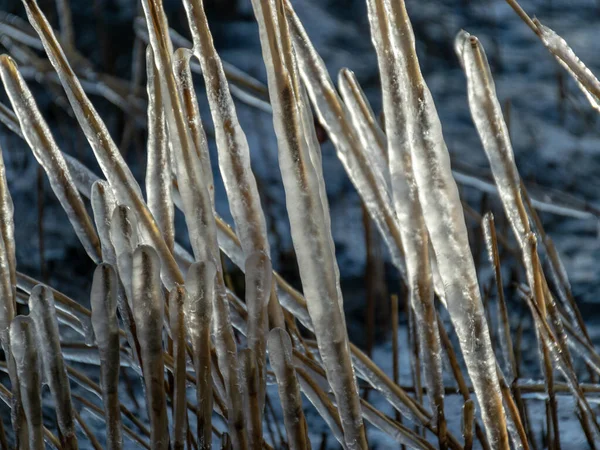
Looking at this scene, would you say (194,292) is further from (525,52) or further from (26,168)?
(525,52)

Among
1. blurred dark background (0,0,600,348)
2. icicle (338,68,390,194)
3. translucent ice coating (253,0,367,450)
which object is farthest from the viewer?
blurred dark background (0,0,600,348)

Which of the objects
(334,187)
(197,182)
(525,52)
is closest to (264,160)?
(334,187)

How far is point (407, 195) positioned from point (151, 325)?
0.17m

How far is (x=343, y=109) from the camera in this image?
58 centimetres

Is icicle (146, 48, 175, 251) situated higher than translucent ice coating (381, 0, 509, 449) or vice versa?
icicle (146, 48, 175, 251)

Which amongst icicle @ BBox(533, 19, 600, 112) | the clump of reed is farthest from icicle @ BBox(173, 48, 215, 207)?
icicle @ BBox(533, 19, 600, 112)

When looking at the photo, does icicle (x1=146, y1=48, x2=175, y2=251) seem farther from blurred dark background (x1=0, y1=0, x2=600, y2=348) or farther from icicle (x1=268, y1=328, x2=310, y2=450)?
blurred dark background (x1=0, y1=0, x2=600, y2=348)

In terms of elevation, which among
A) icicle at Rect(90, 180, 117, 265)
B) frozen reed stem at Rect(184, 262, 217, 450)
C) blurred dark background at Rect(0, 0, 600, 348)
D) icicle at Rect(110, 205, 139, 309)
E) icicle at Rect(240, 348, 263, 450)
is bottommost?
icicle at Rect(240, 348, 263, 450)

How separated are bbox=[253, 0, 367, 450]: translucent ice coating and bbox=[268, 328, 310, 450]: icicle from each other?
0.02m

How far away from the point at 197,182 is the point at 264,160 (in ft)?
4.77

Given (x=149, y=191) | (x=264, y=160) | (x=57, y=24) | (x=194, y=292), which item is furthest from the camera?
(x=57, y=24)

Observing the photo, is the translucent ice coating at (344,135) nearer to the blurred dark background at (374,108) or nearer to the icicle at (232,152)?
the icicle at (232,152)

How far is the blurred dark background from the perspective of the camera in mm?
1698

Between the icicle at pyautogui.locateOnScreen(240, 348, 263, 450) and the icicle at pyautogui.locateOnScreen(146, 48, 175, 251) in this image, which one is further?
the icicle at pyautogui.locateOnScreen(146, 48, 175, 251)
